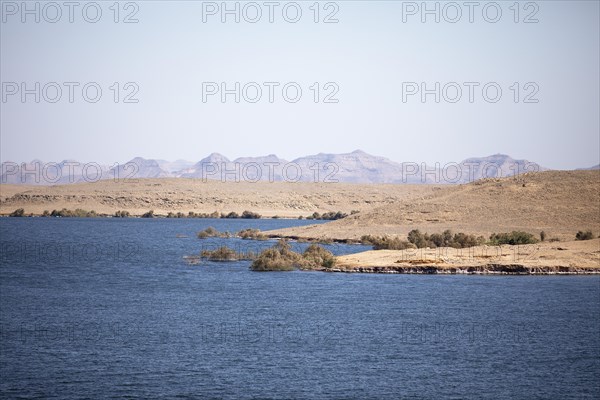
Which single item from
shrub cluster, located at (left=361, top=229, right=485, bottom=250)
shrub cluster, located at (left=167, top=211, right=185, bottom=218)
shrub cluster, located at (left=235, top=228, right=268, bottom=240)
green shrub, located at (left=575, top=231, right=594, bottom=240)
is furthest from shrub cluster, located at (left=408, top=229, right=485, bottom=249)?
shrub cluster, located at (left=167, top=211, right=185, bottom=218)

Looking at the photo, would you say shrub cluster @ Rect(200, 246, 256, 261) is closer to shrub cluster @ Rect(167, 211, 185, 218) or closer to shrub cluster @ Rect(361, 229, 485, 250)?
shrub cluster @ Rect(361, 229, 485, 250)

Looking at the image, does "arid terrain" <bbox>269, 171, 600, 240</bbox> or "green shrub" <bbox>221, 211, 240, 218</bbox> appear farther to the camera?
"green shrub" <bbox>221, 211, 240, 218</bbox>

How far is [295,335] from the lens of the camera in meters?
29.1

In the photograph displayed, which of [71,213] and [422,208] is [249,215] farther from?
[422,208]

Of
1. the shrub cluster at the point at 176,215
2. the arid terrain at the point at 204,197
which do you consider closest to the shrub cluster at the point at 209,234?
the shrub cluster at the point at 176,215

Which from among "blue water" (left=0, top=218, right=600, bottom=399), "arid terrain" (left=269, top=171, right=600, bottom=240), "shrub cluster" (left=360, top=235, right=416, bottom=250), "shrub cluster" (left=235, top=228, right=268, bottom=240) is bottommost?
"blue water" (left=0, top=218, right=600, bottom=399)

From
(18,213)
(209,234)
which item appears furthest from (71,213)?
(209,234)

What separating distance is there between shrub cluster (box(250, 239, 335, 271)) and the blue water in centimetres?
141

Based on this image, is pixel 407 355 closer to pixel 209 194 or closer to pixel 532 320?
pixel 532 320

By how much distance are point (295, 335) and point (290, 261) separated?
2161 centimetres

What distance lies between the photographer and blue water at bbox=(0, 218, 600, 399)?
22.8 meters

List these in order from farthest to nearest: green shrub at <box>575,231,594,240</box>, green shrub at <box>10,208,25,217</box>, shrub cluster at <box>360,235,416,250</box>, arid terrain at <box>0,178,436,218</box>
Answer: arid terrain at <box>0,178,436,218</box> < green shrub at <box>10,208,25,217</box> < green shrub at <box>575,231,594,240</box> < shrub cluster at <box>360,235,416,250</box>

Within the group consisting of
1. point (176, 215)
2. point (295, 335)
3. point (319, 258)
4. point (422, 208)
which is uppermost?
point (176, 215)

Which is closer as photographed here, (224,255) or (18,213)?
(224,255)
